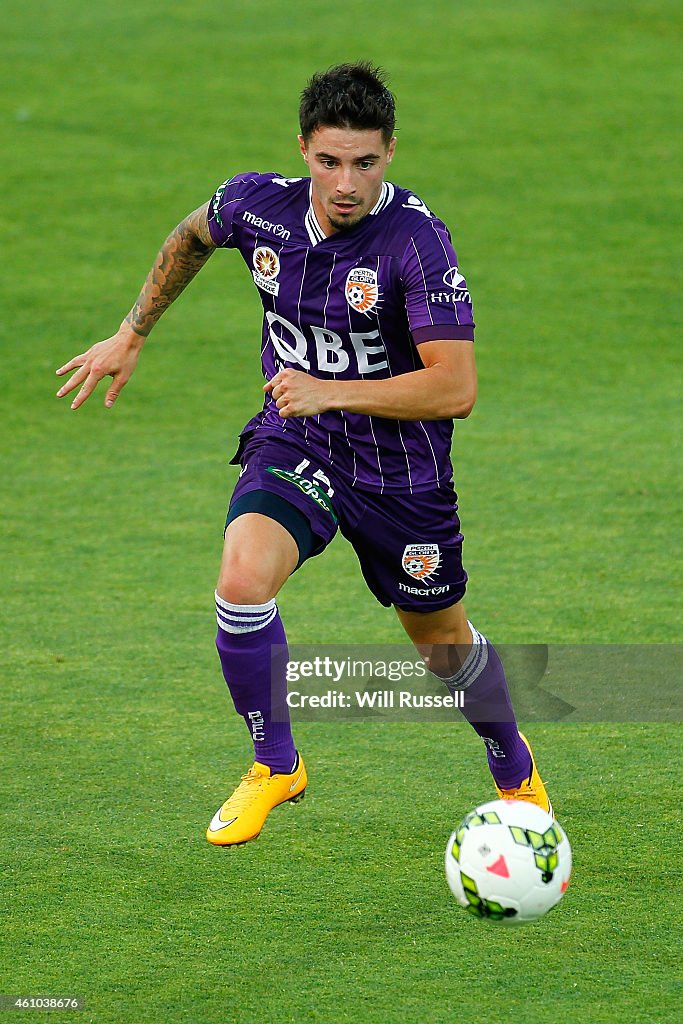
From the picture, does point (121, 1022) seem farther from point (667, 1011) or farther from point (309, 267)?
point (309, 267)

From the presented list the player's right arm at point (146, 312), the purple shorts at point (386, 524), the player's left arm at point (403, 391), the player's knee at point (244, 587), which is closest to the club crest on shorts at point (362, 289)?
the player's left arm at point (403, 391)

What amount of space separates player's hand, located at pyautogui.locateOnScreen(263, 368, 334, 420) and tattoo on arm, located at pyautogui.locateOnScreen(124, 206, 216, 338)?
42.0 inches

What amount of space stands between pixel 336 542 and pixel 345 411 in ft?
11.9

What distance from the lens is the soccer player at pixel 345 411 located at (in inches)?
164

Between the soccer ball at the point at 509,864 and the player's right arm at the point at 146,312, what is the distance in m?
1.75

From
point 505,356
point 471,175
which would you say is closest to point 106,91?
point 471,175

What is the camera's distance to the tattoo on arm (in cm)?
488

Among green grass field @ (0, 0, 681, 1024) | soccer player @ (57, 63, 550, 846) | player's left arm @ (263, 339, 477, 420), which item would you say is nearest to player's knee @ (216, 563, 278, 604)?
soccer player @ (57, 63, 550, 846)

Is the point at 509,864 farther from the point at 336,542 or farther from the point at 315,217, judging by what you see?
the point at 336,542

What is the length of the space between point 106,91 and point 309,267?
40.0 feet

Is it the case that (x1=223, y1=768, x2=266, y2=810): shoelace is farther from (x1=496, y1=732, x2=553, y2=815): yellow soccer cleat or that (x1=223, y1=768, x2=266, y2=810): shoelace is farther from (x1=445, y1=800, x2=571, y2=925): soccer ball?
(x1=496, y1=732, x2=553, y2=815): yellow soccer cleat

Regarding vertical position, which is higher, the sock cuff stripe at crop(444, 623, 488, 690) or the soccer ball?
the sock cuff stripe at crop(444, 623, 488, 690)

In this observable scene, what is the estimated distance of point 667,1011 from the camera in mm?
3838

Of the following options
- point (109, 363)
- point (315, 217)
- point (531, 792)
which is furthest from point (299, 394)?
point (531, 792)
